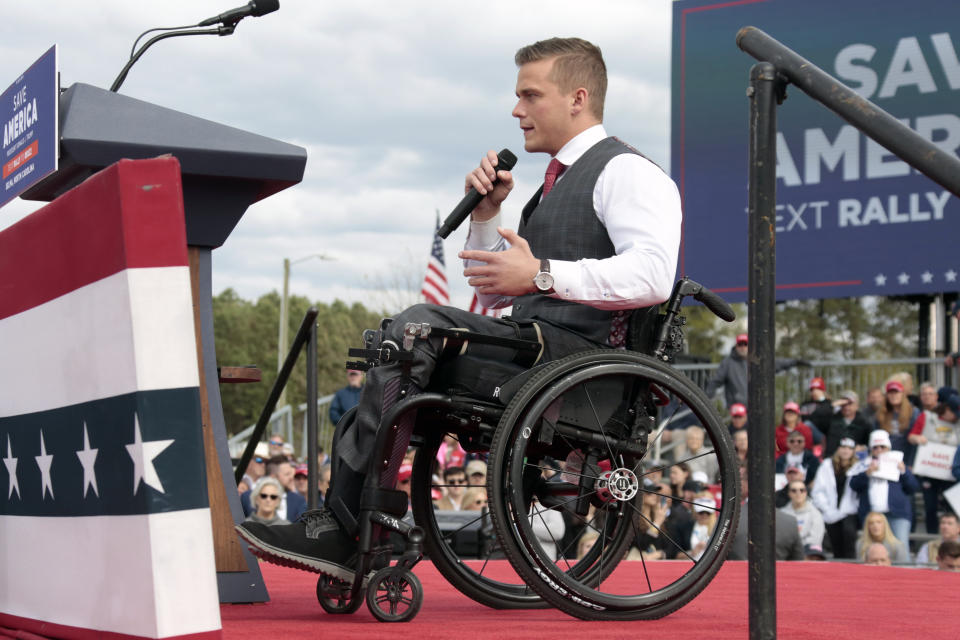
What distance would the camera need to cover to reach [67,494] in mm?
2084

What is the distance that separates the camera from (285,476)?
10.8 meters

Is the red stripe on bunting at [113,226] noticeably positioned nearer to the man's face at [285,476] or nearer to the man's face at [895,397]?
the man's face at [285,476]

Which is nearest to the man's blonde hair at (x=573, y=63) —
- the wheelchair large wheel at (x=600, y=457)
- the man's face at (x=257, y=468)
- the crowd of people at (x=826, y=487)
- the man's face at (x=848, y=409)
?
the wheelchair large wheel at (x=600, y=457)

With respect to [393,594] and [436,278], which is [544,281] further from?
[436,278]

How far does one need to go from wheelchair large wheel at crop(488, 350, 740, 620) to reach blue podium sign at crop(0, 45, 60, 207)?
1.39m

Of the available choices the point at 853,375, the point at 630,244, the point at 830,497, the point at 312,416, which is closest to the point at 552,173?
the point at 630,244

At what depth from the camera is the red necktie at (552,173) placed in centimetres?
318

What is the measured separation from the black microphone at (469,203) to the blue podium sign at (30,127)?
999 millimetres

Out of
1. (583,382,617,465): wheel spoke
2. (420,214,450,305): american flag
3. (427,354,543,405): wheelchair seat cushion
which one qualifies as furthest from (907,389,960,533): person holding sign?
(420,214,450,305): american flag

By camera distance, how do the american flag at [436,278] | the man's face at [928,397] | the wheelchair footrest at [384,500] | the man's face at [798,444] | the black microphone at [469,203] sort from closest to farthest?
the wheelchair footrest at [384,500]
the black microphone at [469,203]
the man's face at [928,397]
the man's face at [798,444]
the american flag at [436,278]

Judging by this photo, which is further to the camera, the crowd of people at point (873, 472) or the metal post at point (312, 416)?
the crowd of people at point (873, 472)

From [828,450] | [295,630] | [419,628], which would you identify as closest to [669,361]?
[419,628]

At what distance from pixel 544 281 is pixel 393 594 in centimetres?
79

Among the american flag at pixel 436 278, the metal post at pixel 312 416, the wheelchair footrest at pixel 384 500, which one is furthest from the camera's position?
the american flag at pixel 436 278
